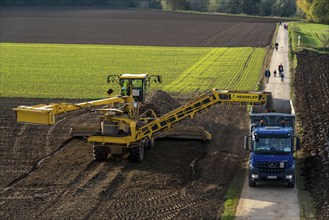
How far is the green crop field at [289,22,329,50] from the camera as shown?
276ft

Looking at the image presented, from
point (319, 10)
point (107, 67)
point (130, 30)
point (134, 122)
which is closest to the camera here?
point (134, 122)

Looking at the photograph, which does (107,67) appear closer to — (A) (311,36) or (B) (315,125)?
(B) (315,125)

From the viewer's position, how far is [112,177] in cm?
2689

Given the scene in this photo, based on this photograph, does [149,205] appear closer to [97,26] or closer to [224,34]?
[224,34]

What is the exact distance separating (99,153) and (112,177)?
2.52 meters

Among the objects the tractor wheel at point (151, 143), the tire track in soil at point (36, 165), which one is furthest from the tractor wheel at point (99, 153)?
the tractor wheel at point (151, 143)

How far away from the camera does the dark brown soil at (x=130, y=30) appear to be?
92375mm

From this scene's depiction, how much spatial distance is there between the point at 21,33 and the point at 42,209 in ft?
272

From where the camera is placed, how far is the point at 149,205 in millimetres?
23531

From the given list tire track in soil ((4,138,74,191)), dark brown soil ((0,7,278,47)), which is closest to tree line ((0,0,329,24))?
dark brown soil ((0,7,278,47))

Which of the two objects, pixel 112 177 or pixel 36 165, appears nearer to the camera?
pixel 112 177

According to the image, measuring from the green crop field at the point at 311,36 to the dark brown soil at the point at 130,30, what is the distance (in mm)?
4222

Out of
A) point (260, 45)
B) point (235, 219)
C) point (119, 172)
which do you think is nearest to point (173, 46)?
point (260, 45)

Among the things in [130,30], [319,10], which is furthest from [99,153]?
[319,10]
